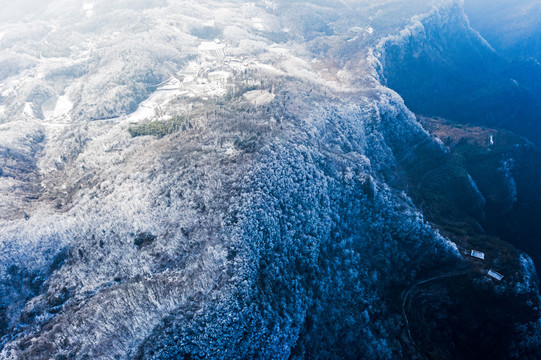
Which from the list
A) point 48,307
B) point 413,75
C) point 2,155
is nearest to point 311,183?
point 48,307

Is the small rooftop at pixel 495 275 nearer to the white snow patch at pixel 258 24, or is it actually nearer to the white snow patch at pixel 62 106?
the white snow patch at pixel 62 106

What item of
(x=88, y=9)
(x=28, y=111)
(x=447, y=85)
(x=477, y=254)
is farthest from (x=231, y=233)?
(x=88, y=9)

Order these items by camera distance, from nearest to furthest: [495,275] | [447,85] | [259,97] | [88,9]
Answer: [495,275] → [259,97] → [88,9] → [447,85]

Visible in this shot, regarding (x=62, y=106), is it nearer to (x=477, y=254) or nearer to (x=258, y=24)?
(x=258, y=24)

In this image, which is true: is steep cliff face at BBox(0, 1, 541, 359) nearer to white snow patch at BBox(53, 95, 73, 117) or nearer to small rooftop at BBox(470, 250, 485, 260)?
white snow patch at BBox(53, 95, 73, 117)

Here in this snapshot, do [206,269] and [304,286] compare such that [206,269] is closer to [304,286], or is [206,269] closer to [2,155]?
[304,286]

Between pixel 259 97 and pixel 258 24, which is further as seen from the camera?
pixel 258 24

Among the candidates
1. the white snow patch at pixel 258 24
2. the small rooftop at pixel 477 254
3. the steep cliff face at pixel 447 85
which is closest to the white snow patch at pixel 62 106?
the white snow patch at pixel 258 24

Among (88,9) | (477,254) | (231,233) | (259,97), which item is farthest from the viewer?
(88,9)
